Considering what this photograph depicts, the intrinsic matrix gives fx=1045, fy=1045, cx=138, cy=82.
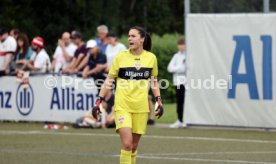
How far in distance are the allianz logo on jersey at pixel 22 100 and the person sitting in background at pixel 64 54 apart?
0.87 m

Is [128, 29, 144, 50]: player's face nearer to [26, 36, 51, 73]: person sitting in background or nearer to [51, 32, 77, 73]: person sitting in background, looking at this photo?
[51, 32, 77, 73]: person sitting in background

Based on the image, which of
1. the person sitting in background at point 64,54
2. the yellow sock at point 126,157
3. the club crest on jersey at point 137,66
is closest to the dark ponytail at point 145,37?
Answer: the club crest on jersey at point 137,66

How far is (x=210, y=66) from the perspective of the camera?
23.1 meters

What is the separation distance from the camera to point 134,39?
14.5m

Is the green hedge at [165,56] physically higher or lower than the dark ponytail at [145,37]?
lower

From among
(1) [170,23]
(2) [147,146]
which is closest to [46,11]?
(1) [170,23]

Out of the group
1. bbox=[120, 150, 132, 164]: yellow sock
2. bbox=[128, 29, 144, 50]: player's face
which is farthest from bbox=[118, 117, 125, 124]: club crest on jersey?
bbox=[128, 29, 144, 50]: player's face

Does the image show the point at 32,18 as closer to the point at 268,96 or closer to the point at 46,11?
the point at 46,11

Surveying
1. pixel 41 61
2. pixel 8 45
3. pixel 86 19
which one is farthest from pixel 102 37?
pixel 86 19

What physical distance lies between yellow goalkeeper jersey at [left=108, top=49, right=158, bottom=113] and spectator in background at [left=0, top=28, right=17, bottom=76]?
11767mm

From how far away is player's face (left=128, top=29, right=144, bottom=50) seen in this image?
1446 cm

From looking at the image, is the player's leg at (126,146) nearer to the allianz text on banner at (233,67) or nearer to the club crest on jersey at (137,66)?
the club crest on jersey at (137,66)

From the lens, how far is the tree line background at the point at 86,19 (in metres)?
36.8

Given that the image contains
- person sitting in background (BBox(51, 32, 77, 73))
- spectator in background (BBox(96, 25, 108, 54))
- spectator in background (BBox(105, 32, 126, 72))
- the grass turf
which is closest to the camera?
the grass turf
